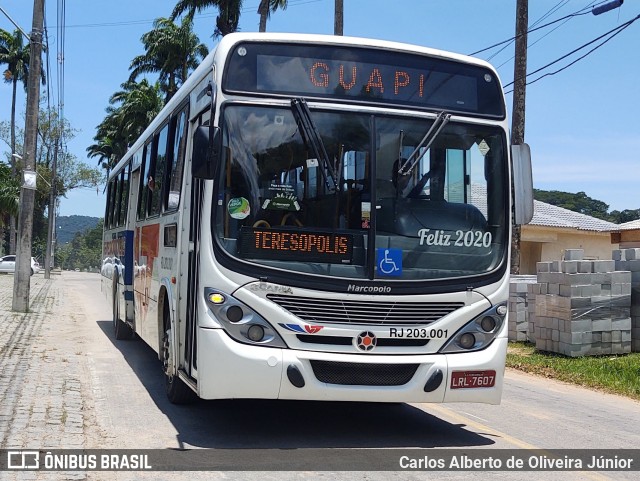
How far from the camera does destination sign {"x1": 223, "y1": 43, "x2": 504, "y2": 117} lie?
7.18 metres

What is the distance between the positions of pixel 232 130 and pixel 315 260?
4.29 feet

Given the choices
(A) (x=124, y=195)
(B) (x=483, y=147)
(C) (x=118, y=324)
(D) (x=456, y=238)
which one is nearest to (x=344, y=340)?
(D) (x=456, y=238)

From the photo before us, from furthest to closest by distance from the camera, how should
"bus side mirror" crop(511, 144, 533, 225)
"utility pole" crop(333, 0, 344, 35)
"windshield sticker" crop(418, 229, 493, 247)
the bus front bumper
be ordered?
"utility pole" crop(333, 0, 344, 35), "bus side mirror" crop(511, 144, 533, 225), "windshield sticker" crop(418, 229, 493, 247), the bus front bumper

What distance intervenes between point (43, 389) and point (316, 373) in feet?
13.4

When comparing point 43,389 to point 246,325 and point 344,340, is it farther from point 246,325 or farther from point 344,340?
point 344,340

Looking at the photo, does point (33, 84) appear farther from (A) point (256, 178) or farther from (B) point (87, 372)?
(A) point (256, 178)

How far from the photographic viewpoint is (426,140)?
24.1ft

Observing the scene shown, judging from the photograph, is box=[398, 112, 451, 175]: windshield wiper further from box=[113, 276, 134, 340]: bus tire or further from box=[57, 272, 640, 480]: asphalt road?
A: box=[113, 276, 134, 340]: bus tire

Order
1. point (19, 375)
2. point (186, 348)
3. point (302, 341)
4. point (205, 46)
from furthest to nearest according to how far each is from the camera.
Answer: point (205, 46)
point (19, 375)
point (186, 348)
point (302, 341)

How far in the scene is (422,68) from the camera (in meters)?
7.61

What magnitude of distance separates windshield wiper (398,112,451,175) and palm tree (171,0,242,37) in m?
29.4

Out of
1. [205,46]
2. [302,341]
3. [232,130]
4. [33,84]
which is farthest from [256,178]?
[205,46]

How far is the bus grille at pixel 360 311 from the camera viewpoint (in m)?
6.84

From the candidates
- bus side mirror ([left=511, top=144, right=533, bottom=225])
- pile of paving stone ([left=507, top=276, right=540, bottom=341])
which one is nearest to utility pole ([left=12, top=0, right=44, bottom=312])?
pile of paving stone ([left=507, top=276, right=540, bottom=341])
